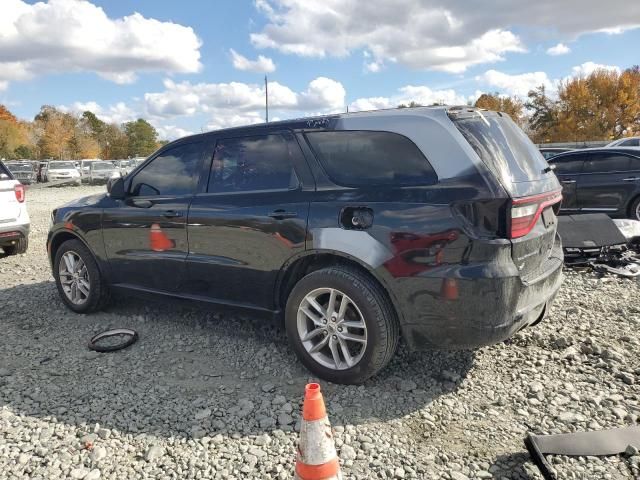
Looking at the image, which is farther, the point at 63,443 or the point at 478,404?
the point at 478,404

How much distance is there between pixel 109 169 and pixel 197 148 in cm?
2962

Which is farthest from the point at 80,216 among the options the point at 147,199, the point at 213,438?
the point at 213,438

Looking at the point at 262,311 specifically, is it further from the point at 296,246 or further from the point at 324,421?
the point at 324,421

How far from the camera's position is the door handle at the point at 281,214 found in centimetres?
356

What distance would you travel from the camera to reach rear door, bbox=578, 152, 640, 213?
340 inches

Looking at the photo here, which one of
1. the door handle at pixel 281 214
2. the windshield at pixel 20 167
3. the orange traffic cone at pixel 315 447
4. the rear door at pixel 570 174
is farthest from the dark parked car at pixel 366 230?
the windshield at pixel 20 167

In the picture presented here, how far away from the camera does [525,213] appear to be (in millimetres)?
3082

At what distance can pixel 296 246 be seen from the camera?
3549 millimetres

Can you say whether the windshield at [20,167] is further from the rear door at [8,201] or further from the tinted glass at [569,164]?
the tinted glass at [569,164]

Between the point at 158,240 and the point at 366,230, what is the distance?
2018mm

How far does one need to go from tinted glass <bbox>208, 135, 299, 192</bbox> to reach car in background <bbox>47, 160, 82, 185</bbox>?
1126 inches

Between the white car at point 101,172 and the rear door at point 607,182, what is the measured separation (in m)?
26.4

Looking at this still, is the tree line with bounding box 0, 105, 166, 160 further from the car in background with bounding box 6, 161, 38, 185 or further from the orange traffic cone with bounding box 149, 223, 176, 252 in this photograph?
the orange traffic cone with bounding box 149, 223, 176, 252

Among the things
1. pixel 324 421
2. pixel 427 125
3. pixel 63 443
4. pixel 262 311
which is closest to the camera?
pixel 324 421
